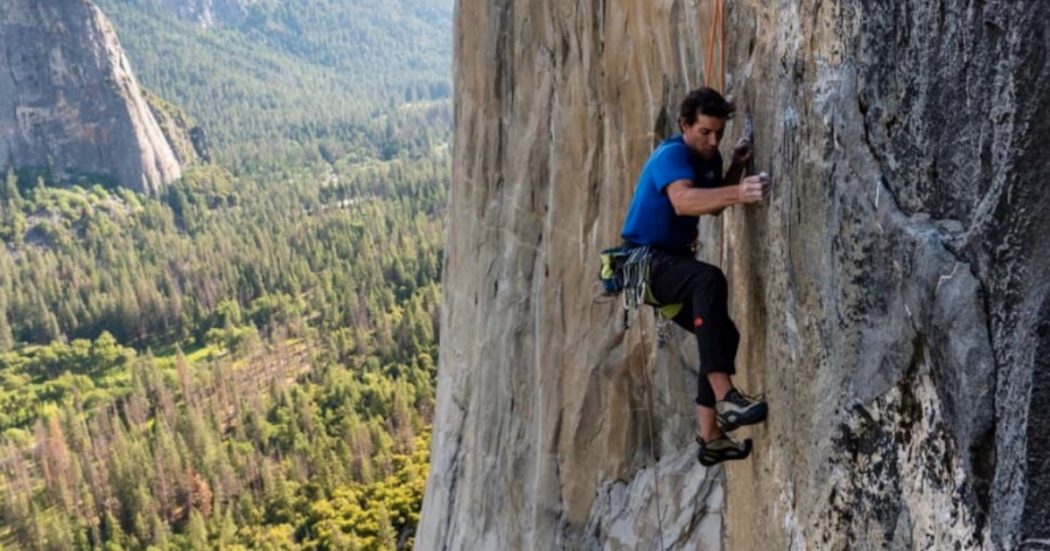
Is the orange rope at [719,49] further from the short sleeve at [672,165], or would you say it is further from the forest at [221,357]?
the forest at [221,357]

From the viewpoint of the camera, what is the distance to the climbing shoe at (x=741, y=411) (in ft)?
14.9

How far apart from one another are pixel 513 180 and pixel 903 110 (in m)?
8.38

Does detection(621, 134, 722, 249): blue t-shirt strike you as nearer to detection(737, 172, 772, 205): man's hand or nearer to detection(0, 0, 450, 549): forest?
detection(737, 172, 772, 205): man's hand

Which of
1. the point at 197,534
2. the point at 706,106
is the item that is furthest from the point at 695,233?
the point at 197,534

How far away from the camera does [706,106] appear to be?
466 cm

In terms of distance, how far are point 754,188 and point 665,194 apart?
2.35ft

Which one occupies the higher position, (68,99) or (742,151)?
(68,99)

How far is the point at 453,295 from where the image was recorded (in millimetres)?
14297

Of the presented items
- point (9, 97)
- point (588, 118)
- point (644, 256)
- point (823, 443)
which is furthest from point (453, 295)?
point (9, 97)

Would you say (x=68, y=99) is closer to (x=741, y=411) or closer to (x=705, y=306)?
(x=705, y=306)

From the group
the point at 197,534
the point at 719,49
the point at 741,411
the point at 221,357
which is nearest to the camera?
the point at 741,411

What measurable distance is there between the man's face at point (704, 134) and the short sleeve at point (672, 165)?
0.05m

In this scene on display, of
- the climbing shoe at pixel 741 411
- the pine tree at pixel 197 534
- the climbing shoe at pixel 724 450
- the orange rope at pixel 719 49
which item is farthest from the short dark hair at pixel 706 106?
the pine tree at pixel 197 534

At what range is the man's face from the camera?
469 centimetres
